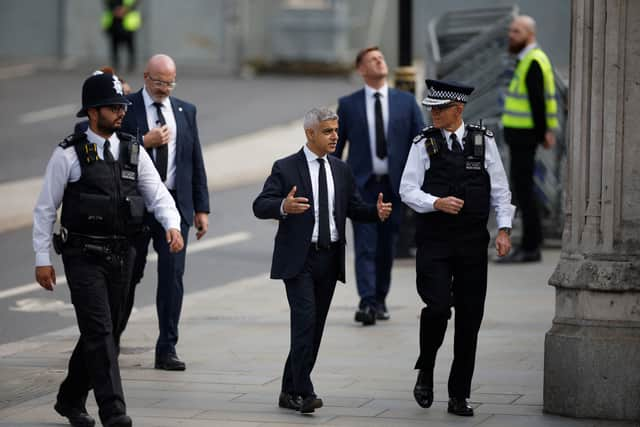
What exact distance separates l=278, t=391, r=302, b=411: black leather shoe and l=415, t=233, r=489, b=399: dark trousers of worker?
0.70 meters

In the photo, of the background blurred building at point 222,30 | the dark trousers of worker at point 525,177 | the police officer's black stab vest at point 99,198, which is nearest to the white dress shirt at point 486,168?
the police officer's black stab vest at point 99,198

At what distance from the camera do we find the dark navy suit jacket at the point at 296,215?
337 inches

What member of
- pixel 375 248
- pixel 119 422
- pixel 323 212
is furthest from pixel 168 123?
Answer: pixel 119 422

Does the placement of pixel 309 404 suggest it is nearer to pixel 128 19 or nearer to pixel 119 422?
pixel 119 422

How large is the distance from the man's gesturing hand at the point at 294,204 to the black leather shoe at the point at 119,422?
145 centimetres

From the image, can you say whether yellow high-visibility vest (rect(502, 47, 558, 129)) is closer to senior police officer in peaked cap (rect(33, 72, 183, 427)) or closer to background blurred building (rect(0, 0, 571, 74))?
senior police officer in peaked cap (rect(33, 72, 183, 427))

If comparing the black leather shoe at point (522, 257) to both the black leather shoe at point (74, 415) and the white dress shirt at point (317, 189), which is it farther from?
the black leather shoe at point (74, 415)

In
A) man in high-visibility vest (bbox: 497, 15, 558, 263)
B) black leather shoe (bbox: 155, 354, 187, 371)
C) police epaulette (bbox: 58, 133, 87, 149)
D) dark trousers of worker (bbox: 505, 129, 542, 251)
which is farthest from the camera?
dark trousers of worker (bbox: 505, 129, 542, 251)

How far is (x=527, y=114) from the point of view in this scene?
47.1 ft

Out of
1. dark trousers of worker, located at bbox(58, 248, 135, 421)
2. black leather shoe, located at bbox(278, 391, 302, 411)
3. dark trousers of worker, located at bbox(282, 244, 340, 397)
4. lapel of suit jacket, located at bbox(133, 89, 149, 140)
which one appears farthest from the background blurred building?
dark trousers of worker, located at bbox(58, 248, 135, 421)

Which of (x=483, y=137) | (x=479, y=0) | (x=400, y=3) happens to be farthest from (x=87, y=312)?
(x=479, y=0)

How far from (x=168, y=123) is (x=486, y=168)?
8.24 feet

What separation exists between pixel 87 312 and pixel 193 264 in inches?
270

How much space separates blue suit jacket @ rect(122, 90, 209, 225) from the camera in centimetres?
1008
